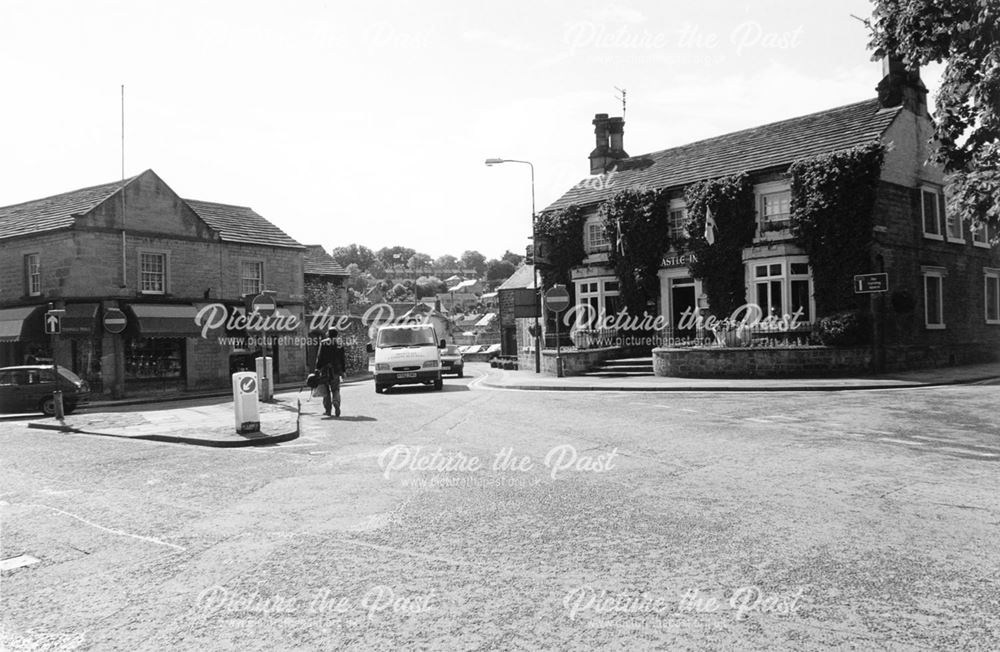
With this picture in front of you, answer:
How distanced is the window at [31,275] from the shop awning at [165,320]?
3886 millimetres

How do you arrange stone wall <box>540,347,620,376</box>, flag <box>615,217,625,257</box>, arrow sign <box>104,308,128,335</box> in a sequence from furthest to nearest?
flag <box>615,217,625,257</box> < stone wall <box>540,347,620,376</box> < arrow sign <box>104,308,128,335</box>

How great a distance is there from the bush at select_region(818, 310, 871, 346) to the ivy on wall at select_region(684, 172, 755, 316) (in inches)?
161

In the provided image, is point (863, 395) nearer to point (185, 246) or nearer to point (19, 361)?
point (185, 246)

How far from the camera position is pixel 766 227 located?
26.2 metres

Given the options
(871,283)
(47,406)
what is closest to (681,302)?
(871,283)

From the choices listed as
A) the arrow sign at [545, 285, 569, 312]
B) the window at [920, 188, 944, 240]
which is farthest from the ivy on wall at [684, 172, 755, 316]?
the window at [920, 188, 944, 240]

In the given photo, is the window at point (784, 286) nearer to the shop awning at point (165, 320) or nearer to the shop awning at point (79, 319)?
the shop awning at point (165, 320)

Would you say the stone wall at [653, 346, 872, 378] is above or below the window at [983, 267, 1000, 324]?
below

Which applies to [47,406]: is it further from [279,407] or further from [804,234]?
[804,234]

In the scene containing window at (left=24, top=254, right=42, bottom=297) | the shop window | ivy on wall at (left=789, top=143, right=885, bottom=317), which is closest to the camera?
ivy on wall at (left=789, top=143, right=885, bottom=317)

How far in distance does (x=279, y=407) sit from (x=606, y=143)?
2348 cm

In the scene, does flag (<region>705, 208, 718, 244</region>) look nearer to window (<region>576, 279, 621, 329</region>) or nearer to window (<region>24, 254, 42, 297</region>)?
window (<region>576, 279, 621, 329</region>)

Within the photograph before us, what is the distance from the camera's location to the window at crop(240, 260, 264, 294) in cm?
3384

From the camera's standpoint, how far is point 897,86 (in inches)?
1009
